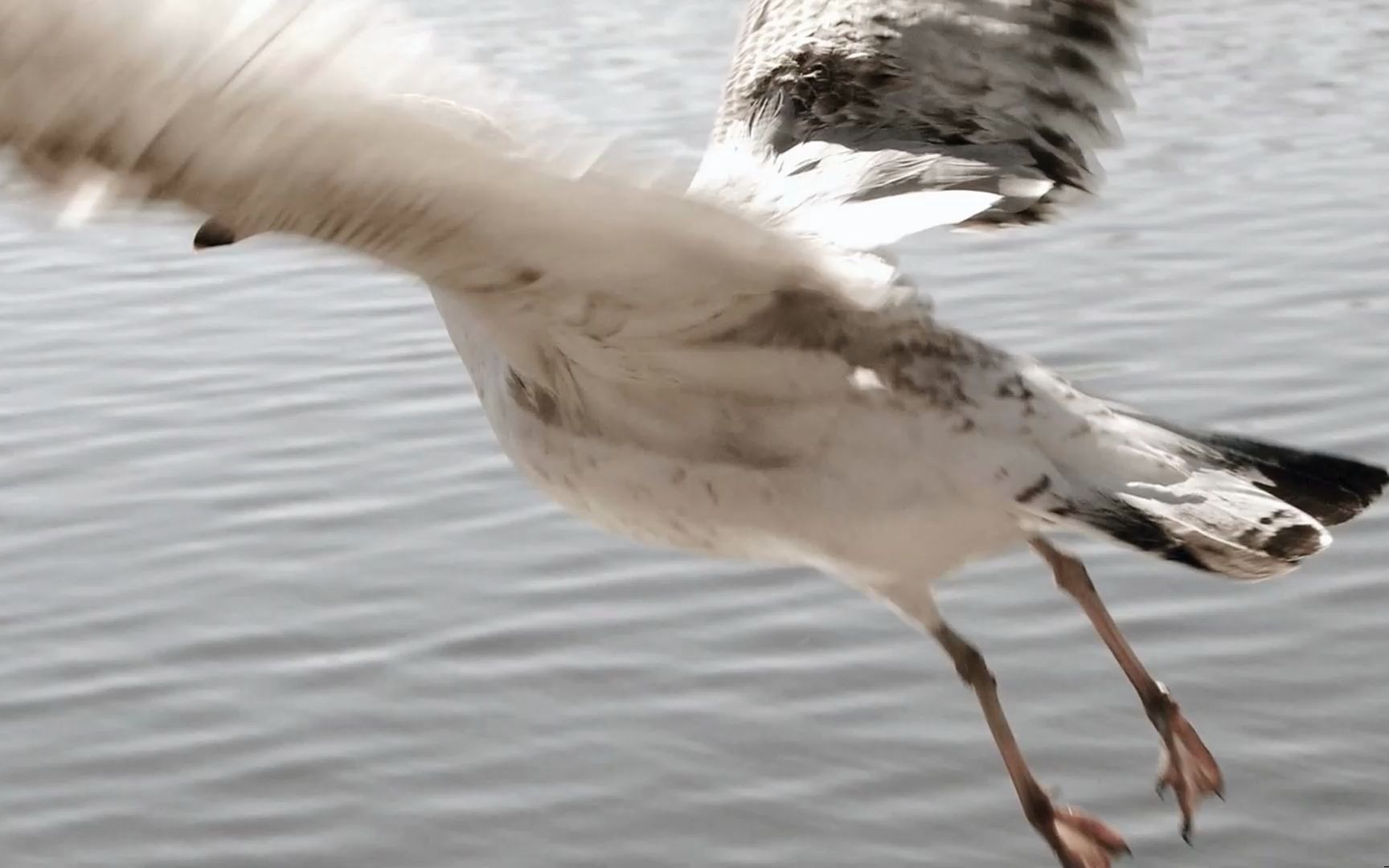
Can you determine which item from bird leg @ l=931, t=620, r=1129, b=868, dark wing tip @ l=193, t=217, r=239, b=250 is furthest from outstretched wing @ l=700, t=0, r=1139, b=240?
dark wing tip @ l=193, t=217, r=239, b=250

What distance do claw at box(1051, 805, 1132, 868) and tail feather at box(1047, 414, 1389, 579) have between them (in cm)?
56

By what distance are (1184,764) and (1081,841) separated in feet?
0.89

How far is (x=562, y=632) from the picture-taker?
4891mm

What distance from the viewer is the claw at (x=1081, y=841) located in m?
3.61

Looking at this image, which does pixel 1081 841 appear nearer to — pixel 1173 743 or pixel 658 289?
pixel 1173 743

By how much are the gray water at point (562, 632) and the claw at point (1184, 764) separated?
0.14 metres

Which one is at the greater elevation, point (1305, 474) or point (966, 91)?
point (966, 91)

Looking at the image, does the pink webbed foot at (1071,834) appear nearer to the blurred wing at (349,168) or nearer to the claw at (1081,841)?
the claw at (1081,841)

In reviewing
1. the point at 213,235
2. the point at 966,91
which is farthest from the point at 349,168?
the point at 966,91

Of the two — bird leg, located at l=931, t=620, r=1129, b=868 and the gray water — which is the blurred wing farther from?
bird leg, located at l=931, t=620, r=1129, b=868

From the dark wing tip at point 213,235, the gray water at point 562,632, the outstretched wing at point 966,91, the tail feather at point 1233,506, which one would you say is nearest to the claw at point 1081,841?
the gray water at point 562,632

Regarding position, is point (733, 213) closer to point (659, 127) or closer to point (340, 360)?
point (340, 360)

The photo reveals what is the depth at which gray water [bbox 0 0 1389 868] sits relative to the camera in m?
4.14

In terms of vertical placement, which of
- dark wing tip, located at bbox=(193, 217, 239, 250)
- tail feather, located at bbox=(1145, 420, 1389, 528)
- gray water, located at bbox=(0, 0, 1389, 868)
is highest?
dark wing tip, located at bbox=(193, 217, 239, 250)
